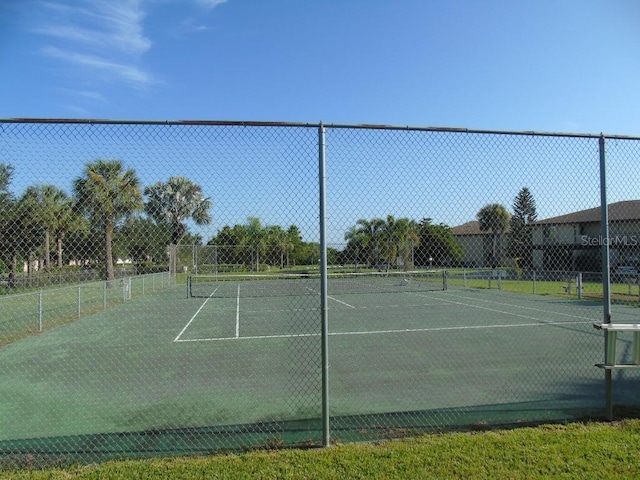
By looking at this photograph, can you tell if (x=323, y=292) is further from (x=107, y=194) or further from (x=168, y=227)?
(x=107, y=194)

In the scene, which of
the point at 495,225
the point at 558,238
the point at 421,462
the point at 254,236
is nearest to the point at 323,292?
the point at 254,236

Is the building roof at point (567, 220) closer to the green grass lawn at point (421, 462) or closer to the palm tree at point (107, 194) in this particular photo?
the green grass lawn at point (421, 462)

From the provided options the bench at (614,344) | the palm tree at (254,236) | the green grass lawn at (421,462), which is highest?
the palm tree at (254,236)

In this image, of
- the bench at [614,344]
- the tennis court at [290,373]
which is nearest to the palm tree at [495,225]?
the tennis court at [290,373]

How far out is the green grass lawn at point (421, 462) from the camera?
3865mm

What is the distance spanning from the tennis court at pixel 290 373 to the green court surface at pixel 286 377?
0.09ft

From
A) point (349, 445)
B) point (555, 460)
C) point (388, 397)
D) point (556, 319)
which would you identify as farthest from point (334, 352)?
point (556, 319)

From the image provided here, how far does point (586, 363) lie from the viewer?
8078mm

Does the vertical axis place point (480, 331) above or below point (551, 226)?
below

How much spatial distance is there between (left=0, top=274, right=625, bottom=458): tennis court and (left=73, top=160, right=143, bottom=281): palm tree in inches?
97.4

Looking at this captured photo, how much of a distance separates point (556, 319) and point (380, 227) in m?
9.79

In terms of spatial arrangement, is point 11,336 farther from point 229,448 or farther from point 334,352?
point 229,448

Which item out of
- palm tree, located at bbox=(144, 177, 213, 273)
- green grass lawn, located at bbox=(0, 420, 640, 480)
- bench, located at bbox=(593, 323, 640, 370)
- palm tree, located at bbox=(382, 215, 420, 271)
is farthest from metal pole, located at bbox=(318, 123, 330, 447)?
bench, located at bbox=(593, 323, 640, 370)

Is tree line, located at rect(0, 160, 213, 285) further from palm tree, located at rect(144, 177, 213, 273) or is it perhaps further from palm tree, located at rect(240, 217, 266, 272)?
palm tree, located at rect(240, 217, 266, 272)
